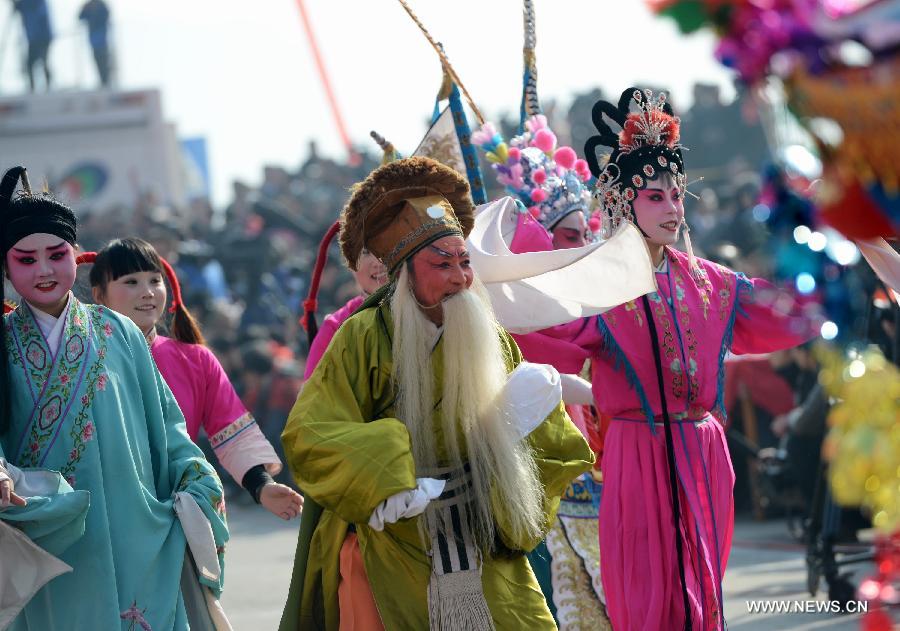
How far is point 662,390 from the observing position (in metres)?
5.01

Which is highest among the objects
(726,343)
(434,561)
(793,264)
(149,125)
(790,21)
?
(149,125)

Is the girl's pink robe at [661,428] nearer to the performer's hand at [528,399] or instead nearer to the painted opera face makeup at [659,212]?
the painted opera face makeup at [659,212]

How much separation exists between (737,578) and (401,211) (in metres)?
4.39

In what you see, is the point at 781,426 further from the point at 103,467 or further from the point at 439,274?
the point at 103,467

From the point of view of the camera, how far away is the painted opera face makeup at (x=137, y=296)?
5.47m

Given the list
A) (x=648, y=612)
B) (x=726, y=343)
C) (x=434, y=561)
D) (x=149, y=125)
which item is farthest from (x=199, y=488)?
(x=149, y=125)

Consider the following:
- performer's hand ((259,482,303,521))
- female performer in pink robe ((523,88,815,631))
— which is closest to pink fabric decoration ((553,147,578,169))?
female performer in pink robe ((523,88,815,631))

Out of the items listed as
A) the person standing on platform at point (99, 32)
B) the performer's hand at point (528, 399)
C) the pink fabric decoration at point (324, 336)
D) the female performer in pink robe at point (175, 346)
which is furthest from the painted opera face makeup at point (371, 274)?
the person standing on platform at point (99, 32)

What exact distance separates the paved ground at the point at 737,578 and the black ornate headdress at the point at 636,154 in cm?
238

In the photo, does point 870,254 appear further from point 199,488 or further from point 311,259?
point 311,259

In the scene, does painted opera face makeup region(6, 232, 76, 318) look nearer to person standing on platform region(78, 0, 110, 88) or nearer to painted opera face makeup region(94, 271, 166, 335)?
painted opera face makeup region(94, 271, 166, 335)

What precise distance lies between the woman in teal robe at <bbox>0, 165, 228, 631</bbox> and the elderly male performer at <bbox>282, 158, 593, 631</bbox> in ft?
1.88

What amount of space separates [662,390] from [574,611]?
1203 millimetres

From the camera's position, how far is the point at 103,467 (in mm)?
4496
